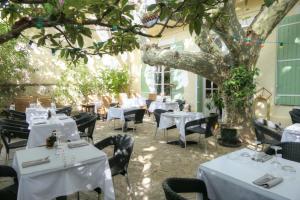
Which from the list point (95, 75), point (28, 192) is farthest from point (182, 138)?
point (95, 75)

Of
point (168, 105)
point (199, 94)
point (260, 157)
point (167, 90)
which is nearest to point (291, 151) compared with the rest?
point (260, 157)

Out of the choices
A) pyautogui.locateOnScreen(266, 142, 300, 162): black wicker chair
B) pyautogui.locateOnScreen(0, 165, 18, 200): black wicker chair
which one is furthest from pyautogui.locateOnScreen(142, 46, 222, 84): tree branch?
pyautogui.locateOnScreen(0, 165, 18, 200): black wicker chair

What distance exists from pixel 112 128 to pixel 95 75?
4.25 metres

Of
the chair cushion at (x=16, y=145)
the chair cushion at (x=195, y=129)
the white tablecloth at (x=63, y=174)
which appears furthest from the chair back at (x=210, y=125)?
the chair cushion at (x=16, y=145)

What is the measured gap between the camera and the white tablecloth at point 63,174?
2.08 meters

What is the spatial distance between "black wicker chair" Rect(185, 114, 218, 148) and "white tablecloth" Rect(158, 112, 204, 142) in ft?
0.46

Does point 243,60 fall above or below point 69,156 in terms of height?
above

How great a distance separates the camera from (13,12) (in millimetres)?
1506

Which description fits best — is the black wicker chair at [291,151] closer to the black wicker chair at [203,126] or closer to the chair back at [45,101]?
the black wicker chair at [203,126]

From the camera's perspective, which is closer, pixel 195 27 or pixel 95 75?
pixel 195 27

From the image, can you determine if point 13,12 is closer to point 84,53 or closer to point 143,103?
point 84,53

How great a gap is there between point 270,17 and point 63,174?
519cm

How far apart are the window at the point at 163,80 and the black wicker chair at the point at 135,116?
A: 3.71 metres

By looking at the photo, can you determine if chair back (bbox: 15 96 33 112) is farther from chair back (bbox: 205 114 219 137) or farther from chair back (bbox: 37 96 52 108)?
chair back (bbox: 205 114 219 137)
